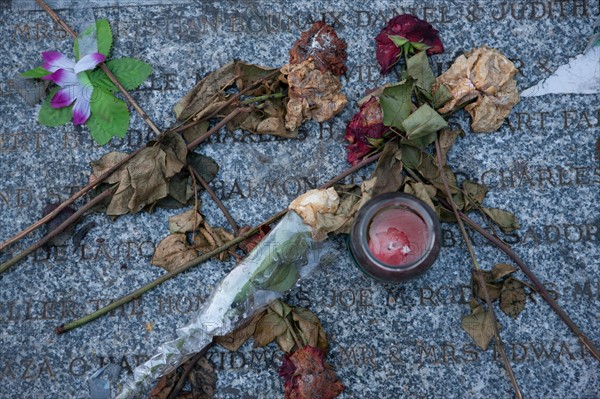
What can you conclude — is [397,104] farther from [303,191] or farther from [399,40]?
[303,191]

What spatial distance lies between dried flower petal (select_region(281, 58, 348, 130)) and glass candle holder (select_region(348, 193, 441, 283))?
13.4 inches

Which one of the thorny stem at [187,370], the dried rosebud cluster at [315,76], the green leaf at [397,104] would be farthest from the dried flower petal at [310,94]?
the thorny stem at [187,370]

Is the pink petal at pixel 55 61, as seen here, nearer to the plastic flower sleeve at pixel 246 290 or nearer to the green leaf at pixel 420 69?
the plastic flower sleeve at pixel 246 290

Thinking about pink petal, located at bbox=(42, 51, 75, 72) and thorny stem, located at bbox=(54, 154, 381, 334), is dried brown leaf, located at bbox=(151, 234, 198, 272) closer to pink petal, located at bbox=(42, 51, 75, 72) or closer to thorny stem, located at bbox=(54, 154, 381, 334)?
thorny stem, located at bbox=(54, 154, 381, 334)

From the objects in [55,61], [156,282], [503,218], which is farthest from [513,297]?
[55,61]

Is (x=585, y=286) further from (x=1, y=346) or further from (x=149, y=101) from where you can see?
(x=1, y=346)

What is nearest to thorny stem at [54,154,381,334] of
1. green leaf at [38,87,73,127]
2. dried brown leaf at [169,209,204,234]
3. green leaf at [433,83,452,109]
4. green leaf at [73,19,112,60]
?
dried brown leaf at [169,209,204,234]

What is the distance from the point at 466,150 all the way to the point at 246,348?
2.92 ft

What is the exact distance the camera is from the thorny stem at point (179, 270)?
1.83 metres

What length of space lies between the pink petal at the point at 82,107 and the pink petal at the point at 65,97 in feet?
0.06

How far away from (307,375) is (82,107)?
1054mm

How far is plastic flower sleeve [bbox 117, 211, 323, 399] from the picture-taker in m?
1.79

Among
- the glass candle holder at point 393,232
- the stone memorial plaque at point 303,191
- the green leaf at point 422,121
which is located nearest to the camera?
the glass candle holder at point 393,232

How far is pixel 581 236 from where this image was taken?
1.86 meters
